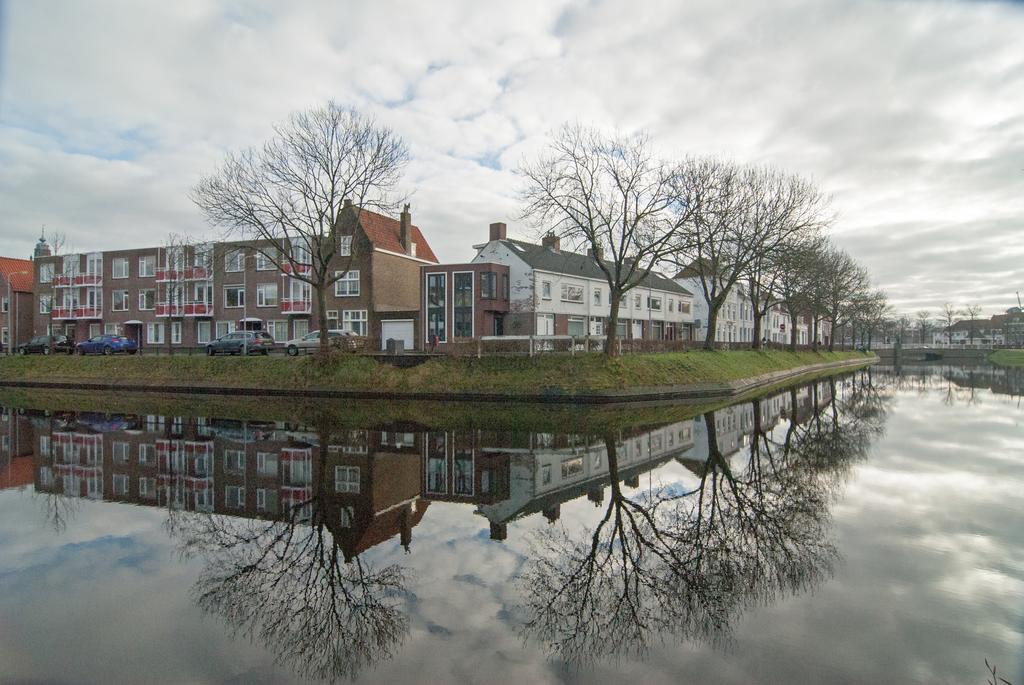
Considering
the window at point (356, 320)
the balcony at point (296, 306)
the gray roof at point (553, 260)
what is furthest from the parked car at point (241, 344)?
the gray roof at point (553, 260)

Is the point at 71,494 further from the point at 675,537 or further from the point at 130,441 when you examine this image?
the point at 675,537

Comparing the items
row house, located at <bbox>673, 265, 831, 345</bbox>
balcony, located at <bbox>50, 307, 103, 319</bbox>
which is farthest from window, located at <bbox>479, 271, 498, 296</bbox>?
balcony, located at <bbox>50, 307, 103, 319</bbox>

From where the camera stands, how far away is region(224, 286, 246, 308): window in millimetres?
56031

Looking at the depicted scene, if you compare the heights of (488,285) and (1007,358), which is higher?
(488,285)

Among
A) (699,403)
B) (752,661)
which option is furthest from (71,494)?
(699,403)

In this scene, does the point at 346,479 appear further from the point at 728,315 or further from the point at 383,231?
the point at 728,315

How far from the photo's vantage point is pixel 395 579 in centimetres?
787

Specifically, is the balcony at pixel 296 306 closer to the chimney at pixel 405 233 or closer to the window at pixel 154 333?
the chimney at pixel 405 233

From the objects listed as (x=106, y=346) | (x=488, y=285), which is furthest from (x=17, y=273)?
(x=488, y=285)

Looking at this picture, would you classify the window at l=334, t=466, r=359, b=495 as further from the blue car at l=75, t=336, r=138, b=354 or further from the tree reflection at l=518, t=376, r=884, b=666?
the blue car at l=75, t=336, r=138, b=354

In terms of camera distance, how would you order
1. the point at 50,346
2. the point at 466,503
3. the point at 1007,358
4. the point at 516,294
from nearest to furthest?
the point at 466,503 → the point at 516,294 → the point at 50,346 → the point at 1007,358

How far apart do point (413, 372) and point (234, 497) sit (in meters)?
22.2

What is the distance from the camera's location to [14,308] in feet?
224

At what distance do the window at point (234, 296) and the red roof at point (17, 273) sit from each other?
3065 centimetres
